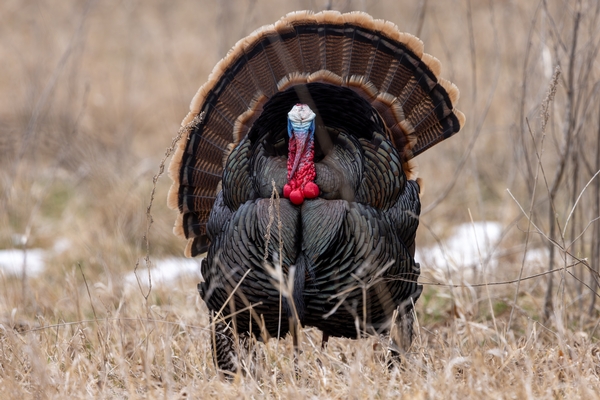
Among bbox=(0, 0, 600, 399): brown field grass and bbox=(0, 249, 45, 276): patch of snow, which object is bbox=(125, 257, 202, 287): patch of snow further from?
bbox=(0, 249, 45, 276): patch of snow

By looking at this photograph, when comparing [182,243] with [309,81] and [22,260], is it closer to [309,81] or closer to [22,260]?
[22,260]

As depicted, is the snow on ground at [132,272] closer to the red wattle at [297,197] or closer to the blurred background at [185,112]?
the blurred background at [185,112]

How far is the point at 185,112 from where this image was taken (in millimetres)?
9070

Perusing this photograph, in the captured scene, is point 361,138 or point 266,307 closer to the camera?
point 266,307

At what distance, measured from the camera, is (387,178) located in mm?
3311

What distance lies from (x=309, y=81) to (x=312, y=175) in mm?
759

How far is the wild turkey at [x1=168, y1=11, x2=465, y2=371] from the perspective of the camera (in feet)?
9.86

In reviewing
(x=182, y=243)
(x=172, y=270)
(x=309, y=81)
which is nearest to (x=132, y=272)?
(x=172, y=270)

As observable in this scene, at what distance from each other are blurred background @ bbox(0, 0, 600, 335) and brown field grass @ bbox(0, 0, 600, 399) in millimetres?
30

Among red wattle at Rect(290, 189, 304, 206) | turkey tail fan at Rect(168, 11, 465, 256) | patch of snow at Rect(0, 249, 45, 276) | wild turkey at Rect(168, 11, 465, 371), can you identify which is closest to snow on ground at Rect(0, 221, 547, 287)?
patch of snow at Rect(0, 249, 45, 276)

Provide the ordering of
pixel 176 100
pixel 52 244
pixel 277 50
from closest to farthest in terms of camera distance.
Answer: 1. pixel 277 50
2. pixel 52 244
3. pixel 176 100

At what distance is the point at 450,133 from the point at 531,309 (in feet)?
5.00

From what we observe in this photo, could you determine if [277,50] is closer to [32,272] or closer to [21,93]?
[32,272]

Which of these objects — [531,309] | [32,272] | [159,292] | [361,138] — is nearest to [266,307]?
[361,138]
